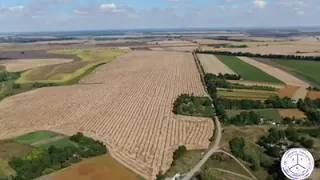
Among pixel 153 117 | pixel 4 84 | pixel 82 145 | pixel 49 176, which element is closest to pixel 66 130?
pixel 82 145

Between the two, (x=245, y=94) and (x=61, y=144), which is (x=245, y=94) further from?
(x=61, y=144)

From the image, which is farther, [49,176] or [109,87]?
[109,87]

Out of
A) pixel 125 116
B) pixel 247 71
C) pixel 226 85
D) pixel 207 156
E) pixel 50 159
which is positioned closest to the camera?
pixel 50 159

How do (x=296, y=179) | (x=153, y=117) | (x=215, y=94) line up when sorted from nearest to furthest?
(x=296, y=179)
(x=153, y=117)
(x=215, y=94)

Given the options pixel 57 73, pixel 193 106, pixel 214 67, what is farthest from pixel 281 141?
pixel 57 73

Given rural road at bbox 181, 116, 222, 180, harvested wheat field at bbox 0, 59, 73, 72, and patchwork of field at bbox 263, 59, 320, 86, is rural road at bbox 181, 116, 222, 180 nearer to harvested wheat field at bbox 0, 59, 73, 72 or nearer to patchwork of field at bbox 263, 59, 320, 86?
patchwork of field at bbox 263, 59, 320, 86

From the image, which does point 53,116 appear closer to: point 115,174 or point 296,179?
point 115,174

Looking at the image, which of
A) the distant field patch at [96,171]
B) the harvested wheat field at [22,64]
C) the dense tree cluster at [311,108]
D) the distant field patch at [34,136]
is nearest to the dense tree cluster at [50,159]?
the distant field patch at [96,171]

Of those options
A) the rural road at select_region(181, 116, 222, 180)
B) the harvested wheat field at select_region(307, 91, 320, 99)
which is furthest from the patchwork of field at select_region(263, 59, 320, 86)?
the rural road at select_region(181, 116, 222, 180)
